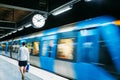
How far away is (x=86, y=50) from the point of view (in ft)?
22.9

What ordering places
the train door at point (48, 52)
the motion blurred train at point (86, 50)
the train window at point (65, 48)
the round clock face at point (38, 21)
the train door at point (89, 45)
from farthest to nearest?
the round clock face at point (38, 21), the train door at point (48, 52), the train window at point (65, 48), the train door at point (89, 45), the motion blurred train at point (86, 50)

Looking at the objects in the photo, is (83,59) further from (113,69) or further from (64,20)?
(64,20)

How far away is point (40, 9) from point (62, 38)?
2432 mm

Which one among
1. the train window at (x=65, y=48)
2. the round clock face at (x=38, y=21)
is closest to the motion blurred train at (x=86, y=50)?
the train window at (x=65, y=48)

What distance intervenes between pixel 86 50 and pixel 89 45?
240 mm

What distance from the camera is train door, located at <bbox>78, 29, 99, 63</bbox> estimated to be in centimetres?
643

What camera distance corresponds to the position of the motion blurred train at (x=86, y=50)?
225 inches

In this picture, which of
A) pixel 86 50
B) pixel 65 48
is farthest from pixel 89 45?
pixel 65 48

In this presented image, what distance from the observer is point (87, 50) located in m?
Result: 6.91

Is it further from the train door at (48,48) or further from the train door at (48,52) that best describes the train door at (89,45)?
the train door at (48,48)

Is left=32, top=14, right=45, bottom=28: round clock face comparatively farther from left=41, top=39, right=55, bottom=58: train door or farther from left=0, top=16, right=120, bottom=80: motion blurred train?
left=41, top=39, right=55, bottom=58: train door

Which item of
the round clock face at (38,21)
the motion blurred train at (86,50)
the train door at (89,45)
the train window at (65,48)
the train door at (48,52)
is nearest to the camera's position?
the motion blurred train at (86,50)

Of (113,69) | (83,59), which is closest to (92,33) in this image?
(83,59)

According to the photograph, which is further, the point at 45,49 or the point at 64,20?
the point at 64,20
